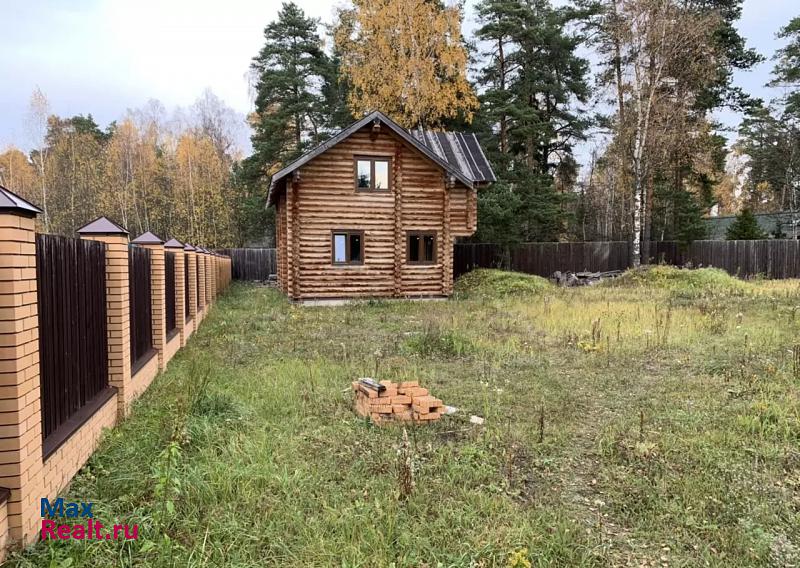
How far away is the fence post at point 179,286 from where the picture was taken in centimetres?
839

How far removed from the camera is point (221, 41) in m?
49.0

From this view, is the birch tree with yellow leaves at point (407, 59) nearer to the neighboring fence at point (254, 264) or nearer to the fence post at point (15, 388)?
the neighboring fence at point (254, 264)

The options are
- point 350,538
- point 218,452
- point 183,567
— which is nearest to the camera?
point 183,567

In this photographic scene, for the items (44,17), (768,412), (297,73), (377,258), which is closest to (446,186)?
(377,258)

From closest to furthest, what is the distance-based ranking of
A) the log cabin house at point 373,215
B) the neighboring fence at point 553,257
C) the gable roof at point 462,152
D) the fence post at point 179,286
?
the fence post at point 179,286 → the log cabin house at point 373,215 → the gable roof at point 462,152 → the neighboring fence at point 553,257

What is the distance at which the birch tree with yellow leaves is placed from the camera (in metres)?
23.3

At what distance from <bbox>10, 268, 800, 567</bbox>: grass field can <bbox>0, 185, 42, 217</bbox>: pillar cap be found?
1723 millimetres

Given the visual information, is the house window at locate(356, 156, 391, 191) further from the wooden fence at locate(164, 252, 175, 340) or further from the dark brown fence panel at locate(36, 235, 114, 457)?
the dark brown fence panel at locate(36, 235, 114, 457)

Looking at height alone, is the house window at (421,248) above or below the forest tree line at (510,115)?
below

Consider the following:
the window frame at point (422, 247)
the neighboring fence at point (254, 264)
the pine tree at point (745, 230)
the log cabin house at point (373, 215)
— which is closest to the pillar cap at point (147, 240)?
the log cabin house at point (373, 215)

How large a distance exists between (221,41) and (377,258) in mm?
42552

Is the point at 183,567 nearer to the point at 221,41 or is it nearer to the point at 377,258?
the point at 377,258

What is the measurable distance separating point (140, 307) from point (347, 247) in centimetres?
1098

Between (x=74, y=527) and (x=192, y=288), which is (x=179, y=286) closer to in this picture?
(x=192, y=288)
